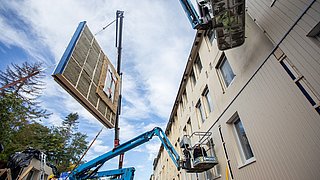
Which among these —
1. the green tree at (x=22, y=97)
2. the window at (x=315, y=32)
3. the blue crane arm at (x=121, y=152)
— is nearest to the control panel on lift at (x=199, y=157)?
the blue crane arm at (x=121, y=152)

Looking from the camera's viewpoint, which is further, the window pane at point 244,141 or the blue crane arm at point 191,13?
the blue crane arm at point 191,13

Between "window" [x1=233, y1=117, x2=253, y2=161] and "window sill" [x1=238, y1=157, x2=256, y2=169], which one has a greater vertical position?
"window" [x1=233, y1=117, x2=253, y2=161]

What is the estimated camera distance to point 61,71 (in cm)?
449

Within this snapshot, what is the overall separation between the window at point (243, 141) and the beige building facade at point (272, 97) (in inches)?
1.3

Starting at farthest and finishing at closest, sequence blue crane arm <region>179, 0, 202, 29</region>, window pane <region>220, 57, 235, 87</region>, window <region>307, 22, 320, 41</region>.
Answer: window pane <region>220, 57, 235, 87</region> < blue crane arm <region>179, 0, 202, 29</region> < window <region>307, 22, 320, 41</region>

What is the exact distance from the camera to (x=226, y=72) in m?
7.57

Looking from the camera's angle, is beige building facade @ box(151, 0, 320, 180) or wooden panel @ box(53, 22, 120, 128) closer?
beige building facade @ box(151, 0, 320, 180)

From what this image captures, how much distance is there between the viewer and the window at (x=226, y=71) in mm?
7191

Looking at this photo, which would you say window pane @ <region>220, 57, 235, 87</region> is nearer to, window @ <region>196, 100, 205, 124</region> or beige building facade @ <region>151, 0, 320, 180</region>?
beige building facade @ <region>151, 0, 320, 180</region>

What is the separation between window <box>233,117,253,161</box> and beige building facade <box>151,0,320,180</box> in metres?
0.03

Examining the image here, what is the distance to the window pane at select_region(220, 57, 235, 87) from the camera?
718 cm

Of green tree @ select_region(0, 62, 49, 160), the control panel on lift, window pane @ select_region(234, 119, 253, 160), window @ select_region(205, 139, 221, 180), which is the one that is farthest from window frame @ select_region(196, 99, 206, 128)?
green tree @ select_region(0, 62, 49, 160)

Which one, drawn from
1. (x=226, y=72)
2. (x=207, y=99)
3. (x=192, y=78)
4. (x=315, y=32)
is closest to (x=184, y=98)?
(x=192, y=78)

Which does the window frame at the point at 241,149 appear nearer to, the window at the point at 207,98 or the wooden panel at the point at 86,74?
the window at the point at 207,98
